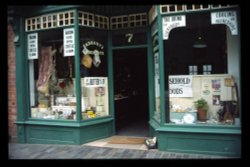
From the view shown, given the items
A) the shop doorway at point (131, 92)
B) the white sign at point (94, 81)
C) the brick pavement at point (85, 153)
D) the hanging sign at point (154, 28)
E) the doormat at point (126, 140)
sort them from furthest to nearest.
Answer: the shop doorway at point (131, 92) → the white sign at point (94, 81) → the doormat at point (126, 140) → the hanging sign at point (154, 28) → the brick pavement at point (85, 153)

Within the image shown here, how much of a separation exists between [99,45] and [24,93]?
8.18ft

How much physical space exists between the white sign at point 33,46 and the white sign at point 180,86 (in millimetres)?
3854

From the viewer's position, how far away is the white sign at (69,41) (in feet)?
25.5

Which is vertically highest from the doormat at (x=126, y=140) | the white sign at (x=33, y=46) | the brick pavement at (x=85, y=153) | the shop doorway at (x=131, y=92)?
the white sign at (x=33, y=46)

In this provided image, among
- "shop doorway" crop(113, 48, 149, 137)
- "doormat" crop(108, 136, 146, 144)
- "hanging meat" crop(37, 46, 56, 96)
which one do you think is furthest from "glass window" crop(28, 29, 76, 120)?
"shop doorway" crop(113, 48, 149, 137)

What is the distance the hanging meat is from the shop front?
0.03 meters

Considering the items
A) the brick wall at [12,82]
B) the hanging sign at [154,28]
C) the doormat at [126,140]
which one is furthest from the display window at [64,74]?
the hanging sign at [154,28]

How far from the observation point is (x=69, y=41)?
782cm

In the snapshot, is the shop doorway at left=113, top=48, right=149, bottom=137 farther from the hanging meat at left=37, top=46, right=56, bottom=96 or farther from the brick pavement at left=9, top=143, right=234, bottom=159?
the hanging meat at left=37, top=46, right=56, bottom=96

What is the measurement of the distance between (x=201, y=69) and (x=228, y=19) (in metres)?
1.25

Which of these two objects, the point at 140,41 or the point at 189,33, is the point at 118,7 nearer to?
the point at 140,41

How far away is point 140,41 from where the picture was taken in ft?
27.4

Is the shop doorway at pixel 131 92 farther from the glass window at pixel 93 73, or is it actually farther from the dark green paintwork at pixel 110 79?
the glass window at pixel 93 73

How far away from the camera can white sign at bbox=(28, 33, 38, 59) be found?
8.33 meters
